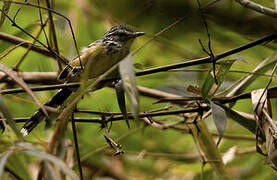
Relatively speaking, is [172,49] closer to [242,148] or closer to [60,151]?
[242,148]

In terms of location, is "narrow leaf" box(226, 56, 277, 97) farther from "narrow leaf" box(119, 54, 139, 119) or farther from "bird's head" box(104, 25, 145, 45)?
"narrow leaf" box(119, 54, 139, 119)

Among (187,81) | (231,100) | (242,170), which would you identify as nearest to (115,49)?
(231,100)

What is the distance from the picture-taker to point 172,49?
248 cm

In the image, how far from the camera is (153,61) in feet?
8.07

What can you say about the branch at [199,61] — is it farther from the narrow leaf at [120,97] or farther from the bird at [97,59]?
the bird at [97,59]

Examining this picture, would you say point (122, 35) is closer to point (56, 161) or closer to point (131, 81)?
point (131, 81)

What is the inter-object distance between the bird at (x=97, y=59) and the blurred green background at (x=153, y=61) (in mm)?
102

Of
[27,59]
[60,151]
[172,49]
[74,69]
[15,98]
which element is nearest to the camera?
[60,151]

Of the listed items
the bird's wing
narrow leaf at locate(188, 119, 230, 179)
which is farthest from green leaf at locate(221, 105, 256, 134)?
the bird's wing

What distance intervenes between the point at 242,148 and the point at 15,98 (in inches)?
45.4

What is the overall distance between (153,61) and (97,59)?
0.87 metres

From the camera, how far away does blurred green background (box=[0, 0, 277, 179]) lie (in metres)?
1.69

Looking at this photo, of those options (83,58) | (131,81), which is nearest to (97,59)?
(83,58)

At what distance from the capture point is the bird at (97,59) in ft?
5.14
